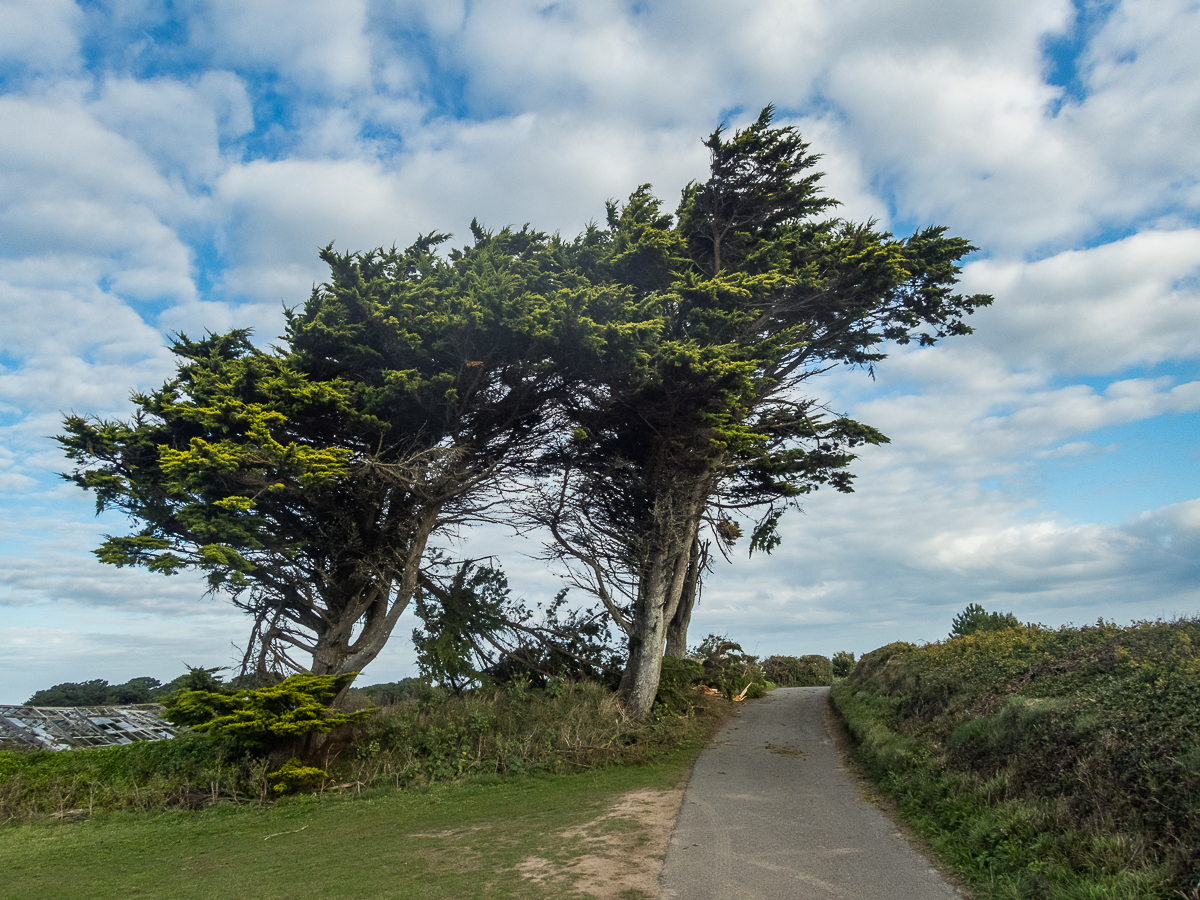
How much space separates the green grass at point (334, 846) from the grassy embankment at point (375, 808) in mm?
34

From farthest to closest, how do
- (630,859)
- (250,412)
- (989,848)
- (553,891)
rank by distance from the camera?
1. (250,412)
2. (630,859)
3. (989,848)
4. (553,891)

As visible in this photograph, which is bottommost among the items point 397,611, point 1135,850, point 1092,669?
point 1135,850

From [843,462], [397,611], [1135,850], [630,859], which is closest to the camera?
[1135,850]

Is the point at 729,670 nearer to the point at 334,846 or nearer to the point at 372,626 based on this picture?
the point at 372,626

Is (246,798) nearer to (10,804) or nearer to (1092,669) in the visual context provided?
(10,804)

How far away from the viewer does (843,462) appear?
17.9m

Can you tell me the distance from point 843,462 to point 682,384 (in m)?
5.69

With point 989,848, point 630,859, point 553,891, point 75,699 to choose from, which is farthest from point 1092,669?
point 75,699

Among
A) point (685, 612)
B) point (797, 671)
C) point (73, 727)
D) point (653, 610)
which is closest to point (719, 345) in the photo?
point (653, 610)

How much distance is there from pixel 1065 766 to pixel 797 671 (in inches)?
1118

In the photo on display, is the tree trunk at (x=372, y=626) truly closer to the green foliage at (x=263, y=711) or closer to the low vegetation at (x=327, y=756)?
the low vegetation at (x=327, y=756)

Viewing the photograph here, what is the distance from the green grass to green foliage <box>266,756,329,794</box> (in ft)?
1.21

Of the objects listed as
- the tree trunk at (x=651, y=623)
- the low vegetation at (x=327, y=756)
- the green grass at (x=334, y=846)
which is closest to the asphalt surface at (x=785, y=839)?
the green grass at (x=334, y=846)

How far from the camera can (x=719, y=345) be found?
15117 millimetres
